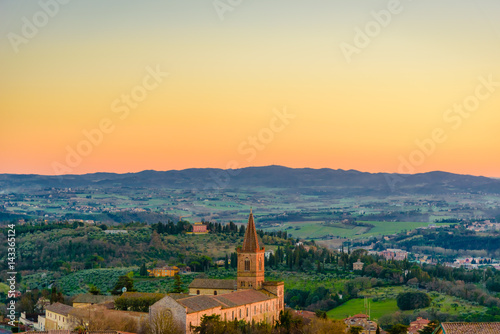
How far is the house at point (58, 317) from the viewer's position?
2255 inches

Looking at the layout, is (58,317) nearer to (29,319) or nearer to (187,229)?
(29,319)

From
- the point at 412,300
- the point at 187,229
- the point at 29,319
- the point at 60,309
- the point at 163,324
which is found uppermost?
the point at 187,229

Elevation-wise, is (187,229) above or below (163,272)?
above

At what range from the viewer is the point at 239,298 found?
188 ft

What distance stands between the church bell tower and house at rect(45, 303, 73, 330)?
12.6m

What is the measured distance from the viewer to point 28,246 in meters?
117

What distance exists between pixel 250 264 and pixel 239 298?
7246mm

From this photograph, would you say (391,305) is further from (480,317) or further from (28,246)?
(28,246)

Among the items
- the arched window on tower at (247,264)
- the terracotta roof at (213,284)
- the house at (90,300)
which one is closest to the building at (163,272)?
the house at (90,300)

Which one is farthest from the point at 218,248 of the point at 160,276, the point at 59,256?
the point at 160,276

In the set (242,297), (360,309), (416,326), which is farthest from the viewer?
(360,309)

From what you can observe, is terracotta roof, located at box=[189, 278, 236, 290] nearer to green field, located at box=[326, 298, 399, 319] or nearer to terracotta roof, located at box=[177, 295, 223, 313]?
terracotta roof, located at box=[177, 295, 223, 313]

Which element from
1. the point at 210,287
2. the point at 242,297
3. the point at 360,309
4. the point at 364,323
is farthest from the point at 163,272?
the point at 242,297

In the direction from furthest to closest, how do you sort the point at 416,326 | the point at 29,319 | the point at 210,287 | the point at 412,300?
the point at 412,300 < the point at 29,319 < the point at 210,287 < the point at 416,326
